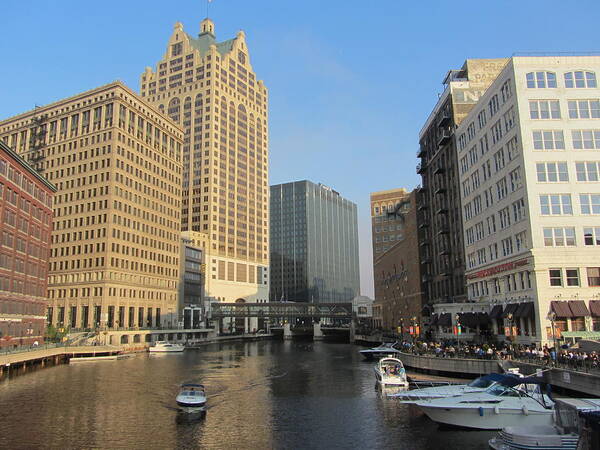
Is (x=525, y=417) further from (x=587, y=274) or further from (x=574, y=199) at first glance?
(x=574, y=199)

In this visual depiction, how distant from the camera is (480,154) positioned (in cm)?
8338

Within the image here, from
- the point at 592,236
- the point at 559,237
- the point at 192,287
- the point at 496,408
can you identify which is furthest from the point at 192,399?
the point at 192,287

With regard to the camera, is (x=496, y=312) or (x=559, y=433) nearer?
(x=559, y=433)

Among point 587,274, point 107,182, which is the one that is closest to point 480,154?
point 587,274

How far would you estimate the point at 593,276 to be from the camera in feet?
205

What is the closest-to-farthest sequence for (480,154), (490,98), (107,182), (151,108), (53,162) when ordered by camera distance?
1. (490,98)
2. (480,154)
3. (107,182)
4. (53,162)
5. (151,108)

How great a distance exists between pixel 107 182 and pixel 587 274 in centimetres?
12665

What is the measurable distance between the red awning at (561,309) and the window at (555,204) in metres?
11.6

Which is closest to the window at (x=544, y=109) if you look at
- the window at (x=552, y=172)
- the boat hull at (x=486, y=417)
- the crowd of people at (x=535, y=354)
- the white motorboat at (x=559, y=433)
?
the window at (x=552, y=172)

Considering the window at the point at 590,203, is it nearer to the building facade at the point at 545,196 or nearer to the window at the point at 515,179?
the building facade at the point at 545,196

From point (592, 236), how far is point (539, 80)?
73.4 ft

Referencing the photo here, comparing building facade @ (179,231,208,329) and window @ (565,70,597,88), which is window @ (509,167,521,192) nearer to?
window @ (565,70,597,88)

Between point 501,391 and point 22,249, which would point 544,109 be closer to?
point 501,391

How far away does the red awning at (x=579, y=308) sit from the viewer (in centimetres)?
5994
